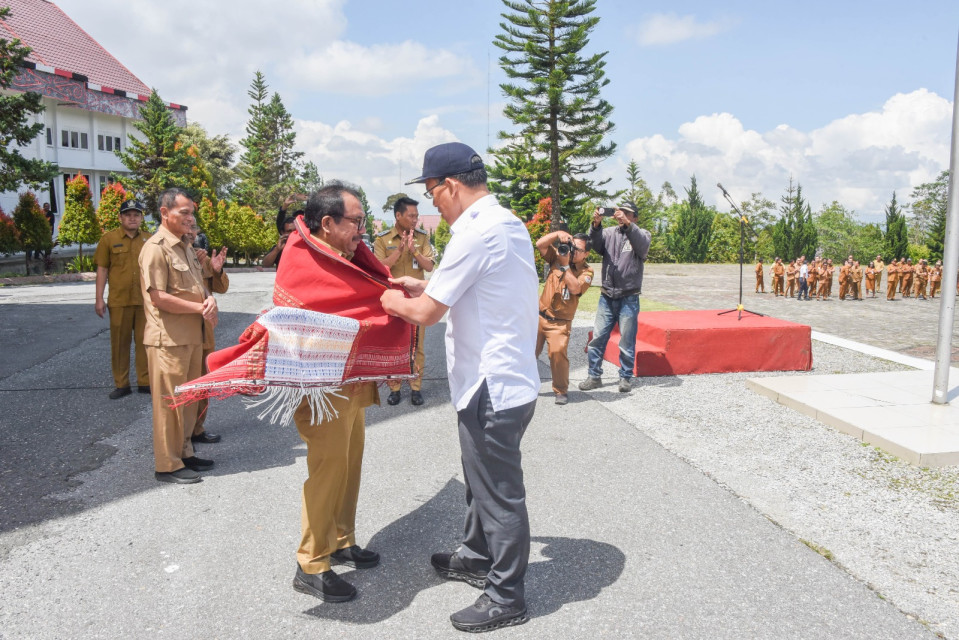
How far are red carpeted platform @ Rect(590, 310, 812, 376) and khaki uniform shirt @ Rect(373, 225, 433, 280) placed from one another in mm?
2704

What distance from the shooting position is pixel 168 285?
4.24 meters

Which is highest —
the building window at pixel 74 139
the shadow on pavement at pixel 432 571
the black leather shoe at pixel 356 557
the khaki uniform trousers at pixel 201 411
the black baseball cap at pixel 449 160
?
the building window at pixel 74 139

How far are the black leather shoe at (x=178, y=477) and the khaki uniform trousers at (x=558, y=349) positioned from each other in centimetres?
315

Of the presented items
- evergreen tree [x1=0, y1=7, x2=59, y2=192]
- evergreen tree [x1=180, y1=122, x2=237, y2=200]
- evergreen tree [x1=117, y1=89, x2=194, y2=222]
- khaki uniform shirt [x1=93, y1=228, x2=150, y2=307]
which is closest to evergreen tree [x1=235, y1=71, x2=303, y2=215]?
evergreen tree [x1=180, y1=122, x2=237, y2=200]

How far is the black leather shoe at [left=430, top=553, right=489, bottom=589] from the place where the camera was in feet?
9.95

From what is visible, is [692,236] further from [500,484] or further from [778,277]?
[500,484]

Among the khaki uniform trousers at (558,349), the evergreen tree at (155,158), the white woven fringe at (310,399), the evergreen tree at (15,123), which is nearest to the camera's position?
the white woven fringe at (310,399)

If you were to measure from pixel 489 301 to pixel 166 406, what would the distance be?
253cm

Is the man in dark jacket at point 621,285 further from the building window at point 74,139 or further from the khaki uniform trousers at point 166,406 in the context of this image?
the building window at point 74,139

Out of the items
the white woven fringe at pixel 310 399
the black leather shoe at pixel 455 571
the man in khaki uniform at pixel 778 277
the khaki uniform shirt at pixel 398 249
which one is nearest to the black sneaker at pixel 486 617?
the black leather shoe at pixel 455 571

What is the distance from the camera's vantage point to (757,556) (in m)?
3.28

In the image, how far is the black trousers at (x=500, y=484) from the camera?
2635mm

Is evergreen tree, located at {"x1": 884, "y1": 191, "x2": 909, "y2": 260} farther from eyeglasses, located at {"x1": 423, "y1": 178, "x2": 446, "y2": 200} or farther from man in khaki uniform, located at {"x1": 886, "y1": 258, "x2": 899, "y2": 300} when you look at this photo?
eyeglasses, located at {"x1": 423, "y1": 178, "x2": 446, "y2": 200}

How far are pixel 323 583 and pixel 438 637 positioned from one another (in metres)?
0.55
